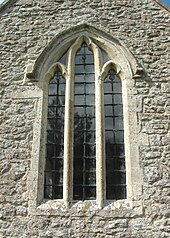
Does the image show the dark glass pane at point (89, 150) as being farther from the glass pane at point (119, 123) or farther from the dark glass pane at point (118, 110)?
the dark glass pane at point (118, 110)

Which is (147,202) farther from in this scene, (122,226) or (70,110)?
(70,110)

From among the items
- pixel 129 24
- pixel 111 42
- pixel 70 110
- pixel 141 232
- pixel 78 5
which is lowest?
pixel 141 232

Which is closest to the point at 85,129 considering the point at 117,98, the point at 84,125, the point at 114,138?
the point at 84,125

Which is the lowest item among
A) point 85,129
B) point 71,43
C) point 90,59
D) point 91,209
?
point 91,209

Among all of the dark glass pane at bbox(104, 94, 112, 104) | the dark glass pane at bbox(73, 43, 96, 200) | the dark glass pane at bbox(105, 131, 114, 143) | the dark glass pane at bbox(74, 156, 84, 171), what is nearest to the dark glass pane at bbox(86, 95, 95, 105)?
the dark glass pane at bbox(73, 43, 96, 200)

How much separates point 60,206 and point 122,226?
1102mm

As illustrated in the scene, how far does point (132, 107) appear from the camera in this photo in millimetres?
6344

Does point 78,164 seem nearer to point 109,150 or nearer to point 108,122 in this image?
point 109,150

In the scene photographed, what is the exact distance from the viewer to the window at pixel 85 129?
5949 mm

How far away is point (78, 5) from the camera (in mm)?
7527

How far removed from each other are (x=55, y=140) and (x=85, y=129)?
62 cm

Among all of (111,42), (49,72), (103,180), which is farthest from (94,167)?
(111,42)

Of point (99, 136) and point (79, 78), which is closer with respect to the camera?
point (99, 136)

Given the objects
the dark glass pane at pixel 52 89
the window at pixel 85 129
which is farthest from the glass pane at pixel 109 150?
the dark glass pane at pixel 52 89
